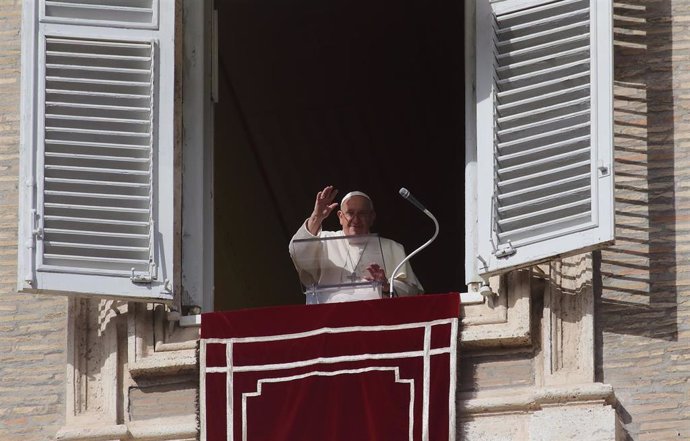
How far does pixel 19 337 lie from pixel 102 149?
917 mm

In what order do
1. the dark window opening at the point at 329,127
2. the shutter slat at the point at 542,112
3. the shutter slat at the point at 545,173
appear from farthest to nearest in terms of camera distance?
1. the dark window opening at the point at 329,127
2. the shutter slat at the point at 542,112
3. the shutter slat at the point at 545,173

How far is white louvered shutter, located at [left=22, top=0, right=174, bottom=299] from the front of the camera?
38.7ft

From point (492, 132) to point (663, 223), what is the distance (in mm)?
847

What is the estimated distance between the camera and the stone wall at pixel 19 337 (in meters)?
11.8

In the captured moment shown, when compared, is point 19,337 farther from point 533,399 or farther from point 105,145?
point 533,399

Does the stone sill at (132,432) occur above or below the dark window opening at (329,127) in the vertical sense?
below

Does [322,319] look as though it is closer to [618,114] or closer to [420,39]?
[618,114]

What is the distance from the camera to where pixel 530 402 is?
447 inches

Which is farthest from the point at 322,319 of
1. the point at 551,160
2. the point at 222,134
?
the point at 222,134

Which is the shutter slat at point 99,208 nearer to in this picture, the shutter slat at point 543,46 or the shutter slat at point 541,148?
the shutter slat at point 541,148

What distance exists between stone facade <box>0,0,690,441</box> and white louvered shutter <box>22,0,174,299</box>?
295mm

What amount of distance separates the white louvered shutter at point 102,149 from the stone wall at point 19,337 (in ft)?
1.46

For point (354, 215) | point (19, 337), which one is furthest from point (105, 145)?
point (354, 215)

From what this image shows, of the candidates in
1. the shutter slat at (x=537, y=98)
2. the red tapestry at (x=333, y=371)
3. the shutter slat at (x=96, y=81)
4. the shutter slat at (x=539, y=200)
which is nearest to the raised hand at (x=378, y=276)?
the red tapestry at (x=333, y=371)
